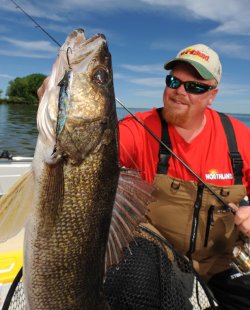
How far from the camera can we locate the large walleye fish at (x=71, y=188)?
211 cm

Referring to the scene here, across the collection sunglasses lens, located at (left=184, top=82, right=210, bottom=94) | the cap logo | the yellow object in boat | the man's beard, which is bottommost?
the yellow object in boat

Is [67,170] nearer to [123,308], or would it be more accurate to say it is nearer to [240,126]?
A: [123,308]

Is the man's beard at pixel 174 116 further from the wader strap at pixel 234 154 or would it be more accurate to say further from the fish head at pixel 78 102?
the fish head at pixel 78 102

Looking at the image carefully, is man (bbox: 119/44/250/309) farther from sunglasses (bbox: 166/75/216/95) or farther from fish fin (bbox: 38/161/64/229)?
fish fin (bbox: 38/161/64/229)

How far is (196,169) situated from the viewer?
398cm

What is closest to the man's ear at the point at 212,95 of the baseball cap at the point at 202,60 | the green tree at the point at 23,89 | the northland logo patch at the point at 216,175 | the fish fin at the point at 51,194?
the baseball cap at the point at 202,60

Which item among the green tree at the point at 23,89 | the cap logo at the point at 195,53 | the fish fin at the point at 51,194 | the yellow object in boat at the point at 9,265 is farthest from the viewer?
the green tree at the point at 23,89

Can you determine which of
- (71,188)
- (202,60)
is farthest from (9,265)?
(202,60)

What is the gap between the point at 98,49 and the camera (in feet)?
7.35

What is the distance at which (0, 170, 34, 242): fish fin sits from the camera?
218cm

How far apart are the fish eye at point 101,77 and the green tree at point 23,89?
93.3 meters

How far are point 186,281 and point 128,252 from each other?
85 cm

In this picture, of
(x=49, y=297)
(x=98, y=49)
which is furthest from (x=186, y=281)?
(x=98, y=49)

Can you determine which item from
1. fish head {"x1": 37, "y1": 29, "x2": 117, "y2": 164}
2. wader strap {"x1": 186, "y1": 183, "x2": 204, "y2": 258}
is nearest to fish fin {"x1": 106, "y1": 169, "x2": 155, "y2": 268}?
fish head {"x1": 37, "y1": 29, "x2": 117, "y2": 164}
